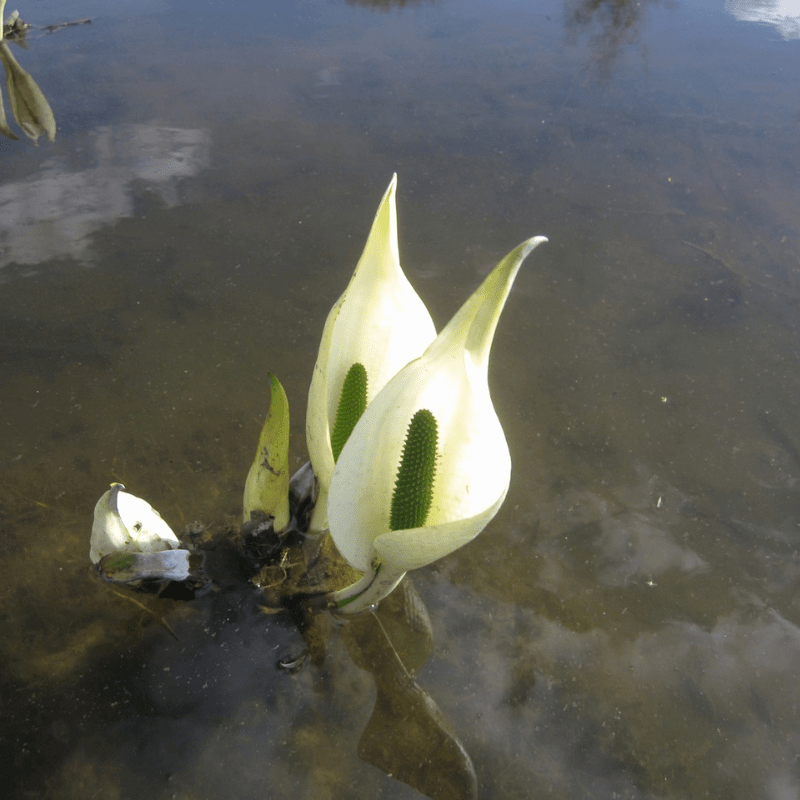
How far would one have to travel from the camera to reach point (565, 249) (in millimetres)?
1892

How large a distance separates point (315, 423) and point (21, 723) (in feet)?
1.86

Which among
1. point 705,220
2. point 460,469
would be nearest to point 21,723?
point 460,469

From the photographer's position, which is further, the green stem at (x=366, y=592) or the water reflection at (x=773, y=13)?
the water reflection at (x=773, y=13)

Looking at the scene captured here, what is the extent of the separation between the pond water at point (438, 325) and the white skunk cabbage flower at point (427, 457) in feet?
1.01

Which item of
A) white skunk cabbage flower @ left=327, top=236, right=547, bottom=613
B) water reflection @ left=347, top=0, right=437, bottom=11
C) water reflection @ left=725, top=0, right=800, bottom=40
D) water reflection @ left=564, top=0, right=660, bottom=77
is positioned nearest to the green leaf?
white skunk cabbage flower @ left=327, top=236, right=547, bottom=613

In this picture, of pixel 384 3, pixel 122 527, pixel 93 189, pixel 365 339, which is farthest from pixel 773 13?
pixel 122 527

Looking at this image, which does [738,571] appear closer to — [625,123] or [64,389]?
[64,389]

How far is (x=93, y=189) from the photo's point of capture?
188 cm

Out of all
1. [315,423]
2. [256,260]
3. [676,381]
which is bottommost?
[676,381]

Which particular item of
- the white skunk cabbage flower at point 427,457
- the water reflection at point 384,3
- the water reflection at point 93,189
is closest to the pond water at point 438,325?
the water reflection at point 93,189

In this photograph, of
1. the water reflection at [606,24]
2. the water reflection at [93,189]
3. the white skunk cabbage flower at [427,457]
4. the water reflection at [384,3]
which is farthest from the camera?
the water reflection at [384,3]

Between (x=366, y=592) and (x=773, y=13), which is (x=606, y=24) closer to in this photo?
(x=773, y=13)

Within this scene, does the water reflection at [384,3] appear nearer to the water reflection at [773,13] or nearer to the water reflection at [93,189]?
the water reflection at [93,189]

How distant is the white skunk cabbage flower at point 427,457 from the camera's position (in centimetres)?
83
